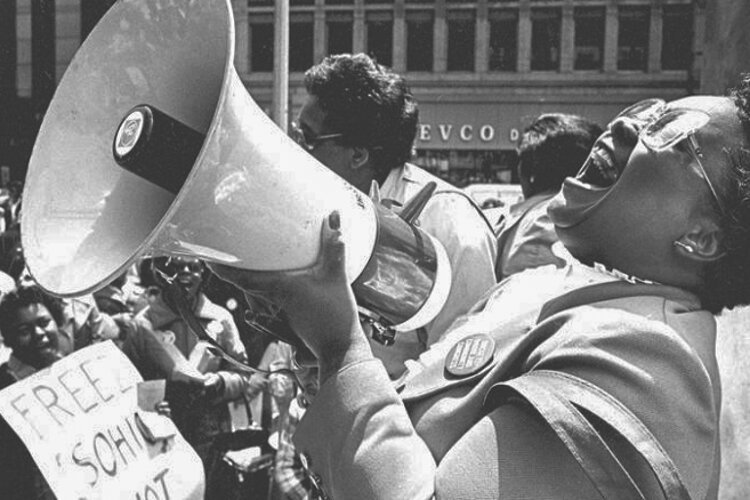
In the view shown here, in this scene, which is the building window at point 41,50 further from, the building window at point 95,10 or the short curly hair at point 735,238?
the short curly hair at point 735,238

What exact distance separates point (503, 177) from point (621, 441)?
26.2 meters

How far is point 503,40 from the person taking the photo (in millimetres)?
27578

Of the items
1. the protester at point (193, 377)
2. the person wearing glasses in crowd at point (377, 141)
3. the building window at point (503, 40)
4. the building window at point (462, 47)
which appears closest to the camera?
the person wearing glasses in crowd at point (377, 141)

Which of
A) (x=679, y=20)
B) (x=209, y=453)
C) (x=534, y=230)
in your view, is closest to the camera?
(x=534, y=230)

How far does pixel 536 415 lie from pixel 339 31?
27854 millimetres

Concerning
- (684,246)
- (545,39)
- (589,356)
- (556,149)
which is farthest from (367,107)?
(545,39)

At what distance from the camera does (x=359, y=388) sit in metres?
1.29

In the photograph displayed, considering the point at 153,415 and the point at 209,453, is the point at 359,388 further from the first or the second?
the point at 209,453

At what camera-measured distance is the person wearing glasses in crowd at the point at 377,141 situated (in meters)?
2.30

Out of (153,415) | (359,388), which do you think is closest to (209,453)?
(153,415)

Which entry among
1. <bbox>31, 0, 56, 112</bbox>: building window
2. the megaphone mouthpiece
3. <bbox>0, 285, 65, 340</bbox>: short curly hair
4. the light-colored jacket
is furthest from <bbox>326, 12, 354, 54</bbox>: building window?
the light-colored jacket

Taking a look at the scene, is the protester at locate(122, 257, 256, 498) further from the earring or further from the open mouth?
the earring

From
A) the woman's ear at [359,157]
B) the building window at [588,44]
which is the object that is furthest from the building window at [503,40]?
the woman's ear at [359,157]

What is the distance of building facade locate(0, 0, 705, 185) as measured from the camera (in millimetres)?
26750
